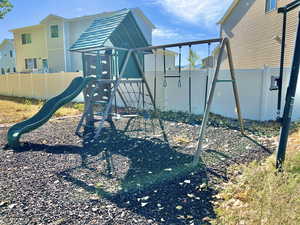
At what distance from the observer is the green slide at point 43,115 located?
4028 millimetres

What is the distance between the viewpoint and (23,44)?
20.7 metres

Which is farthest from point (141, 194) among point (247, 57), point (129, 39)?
point (247, 57)

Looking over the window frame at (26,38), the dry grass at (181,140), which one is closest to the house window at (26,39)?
the window frame at (26,38)

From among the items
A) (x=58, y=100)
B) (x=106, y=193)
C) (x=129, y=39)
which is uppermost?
(x=129, y=39)

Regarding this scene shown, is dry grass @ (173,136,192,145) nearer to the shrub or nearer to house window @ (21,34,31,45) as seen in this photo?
the shrub

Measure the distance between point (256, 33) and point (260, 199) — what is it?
1082cm

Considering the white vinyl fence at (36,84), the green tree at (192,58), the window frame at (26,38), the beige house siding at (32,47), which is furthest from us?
the window frame at (26,38)

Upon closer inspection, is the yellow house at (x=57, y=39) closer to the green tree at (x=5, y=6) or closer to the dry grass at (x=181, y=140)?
the green tree at (x=5, y=6)

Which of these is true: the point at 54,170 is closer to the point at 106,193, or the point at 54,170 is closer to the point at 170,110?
the point at 106,193

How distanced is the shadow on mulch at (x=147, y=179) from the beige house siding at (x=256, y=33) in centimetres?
713

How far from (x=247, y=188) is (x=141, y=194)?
1124 mm

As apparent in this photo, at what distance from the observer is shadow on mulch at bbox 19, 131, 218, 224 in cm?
201

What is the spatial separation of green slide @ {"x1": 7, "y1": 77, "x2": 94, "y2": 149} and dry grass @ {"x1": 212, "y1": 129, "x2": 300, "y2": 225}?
12.3ft

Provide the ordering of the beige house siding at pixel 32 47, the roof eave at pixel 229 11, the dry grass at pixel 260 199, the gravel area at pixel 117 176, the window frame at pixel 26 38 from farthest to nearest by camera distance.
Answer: the window frame at pixel 26 38, the beige house siding at pixel 32 47, the roof eave at pixel 229 11, the gravel area at pixel 117 176, the dry grass at pixel 260 199
